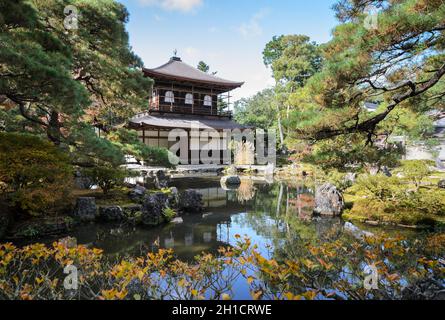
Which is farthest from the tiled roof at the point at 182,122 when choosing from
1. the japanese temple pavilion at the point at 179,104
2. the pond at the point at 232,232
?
the pond at the point at 232,232

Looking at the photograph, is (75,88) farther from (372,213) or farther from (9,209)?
(372,213)

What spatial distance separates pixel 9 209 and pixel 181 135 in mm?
13678

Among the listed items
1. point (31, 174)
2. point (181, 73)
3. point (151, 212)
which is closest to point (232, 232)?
point (151, 212)

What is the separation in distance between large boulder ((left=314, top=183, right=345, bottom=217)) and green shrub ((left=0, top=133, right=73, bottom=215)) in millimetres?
6169

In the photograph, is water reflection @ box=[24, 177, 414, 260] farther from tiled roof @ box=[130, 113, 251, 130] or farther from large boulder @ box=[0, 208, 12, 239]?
tiled roof @ box=[130, 113, 251, 130]

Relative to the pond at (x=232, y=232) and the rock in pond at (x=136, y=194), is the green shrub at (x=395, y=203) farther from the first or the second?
the rock in pond at (x=136, y=194)

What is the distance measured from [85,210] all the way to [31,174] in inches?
68.7

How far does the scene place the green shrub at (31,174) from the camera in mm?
5562

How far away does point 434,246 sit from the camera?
3.63m

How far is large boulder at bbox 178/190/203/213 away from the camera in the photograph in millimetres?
8711

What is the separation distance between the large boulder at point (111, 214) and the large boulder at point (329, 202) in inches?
201

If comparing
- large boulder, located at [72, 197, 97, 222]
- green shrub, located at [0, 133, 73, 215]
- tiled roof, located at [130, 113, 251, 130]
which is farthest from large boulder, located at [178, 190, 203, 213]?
tiled roof, located at [130, 113, 251, 130]

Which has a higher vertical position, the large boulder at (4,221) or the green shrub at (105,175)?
the green shrub at (105,175)

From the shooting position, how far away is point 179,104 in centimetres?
2011
